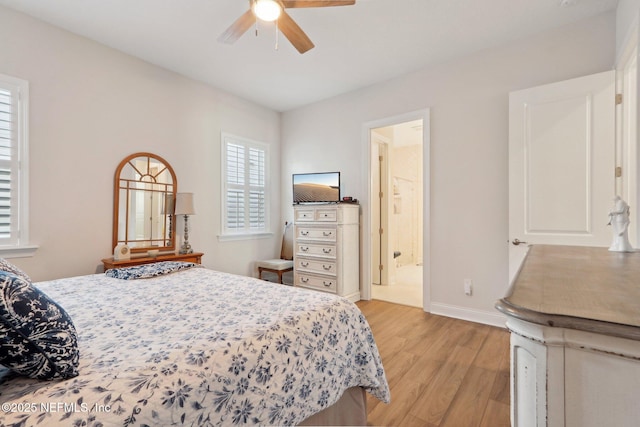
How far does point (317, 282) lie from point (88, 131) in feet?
9.64

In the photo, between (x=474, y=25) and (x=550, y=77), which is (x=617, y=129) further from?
(x=474, y=25)

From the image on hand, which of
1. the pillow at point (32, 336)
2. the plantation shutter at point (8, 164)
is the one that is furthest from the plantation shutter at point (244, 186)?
the pillow at point (32, 336)

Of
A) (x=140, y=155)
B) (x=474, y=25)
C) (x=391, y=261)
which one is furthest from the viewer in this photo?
(x=391, y=261)

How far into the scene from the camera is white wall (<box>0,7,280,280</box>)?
2.51m

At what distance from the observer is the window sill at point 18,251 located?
2334mm

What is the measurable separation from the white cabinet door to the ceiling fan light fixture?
7.32 feet

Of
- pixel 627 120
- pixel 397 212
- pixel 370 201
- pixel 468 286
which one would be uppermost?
pixel 627 120

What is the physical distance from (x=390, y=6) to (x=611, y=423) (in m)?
2.78

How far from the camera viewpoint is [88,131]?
9.22 feet

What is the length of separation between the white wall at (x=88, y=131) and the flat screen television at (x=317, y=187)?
1221mm

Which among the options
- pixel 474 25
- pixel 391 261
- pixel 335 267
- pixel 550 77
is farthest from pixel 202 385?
pixel 391 261

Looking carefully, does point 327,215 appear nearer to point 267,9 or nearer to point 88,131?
point 267,9

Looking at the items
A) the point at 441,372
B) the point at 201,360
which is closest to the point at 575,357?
the point at 201,360

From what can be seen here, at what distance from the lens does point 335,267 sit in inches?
143
